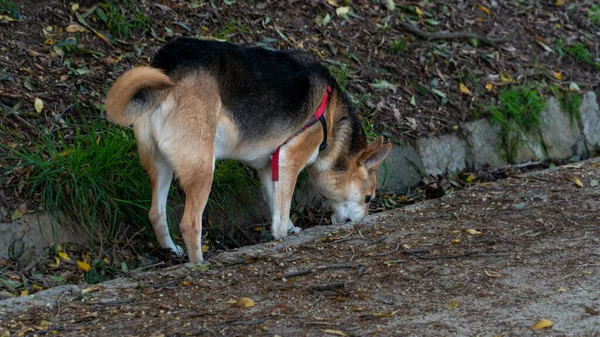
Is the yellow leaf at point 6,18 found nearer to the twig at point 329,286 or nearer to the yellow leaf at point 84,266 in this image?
the yellow leaf at point 84,266

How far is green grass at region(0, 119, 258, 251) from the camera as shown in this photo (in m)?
5.81

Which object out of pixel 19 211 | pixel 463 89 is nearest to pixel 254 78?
pixel 19 211

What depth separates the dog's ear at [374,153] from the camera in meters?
6.70

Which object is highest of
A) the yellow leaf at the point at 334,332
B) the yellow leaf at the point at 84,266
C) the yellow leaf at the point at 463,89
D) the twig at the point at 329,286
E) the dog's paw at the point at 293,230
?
the yellow leaf at the point at 334,332

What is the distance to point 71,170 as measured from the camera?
586 cm

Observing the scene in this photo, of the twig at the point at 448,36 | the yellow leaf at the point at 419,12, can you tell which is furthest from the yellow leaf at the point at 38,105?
the yellow leaf at the point at 419,12

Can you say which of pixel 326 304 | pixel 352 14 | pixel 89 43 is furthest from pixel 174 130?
pixel 352 14

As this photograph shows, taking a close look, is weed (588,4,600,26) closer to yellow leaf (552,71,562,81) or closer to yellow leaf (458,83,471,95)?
yellow leaf (552,71,562,81)

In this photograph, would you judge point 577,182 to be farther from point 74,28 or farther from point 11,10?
point 11,10

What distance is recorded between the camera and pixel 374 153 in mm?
6738

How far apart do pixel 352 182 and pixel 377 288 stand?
85.5 inches

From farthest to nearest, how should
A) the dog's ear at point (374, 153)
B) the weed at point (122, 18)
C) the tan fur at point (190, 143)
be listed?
1. the weed at point (122, 18)
2. the dog's ear at point (374, 153)
3. the tan fur at point (190, 143)

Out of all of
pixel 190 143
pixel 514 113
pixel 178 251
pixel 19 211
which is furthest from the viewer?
pixel 514 113

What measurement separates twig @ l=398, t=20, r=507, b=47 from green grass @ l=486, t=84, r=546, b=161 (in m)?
0.81
